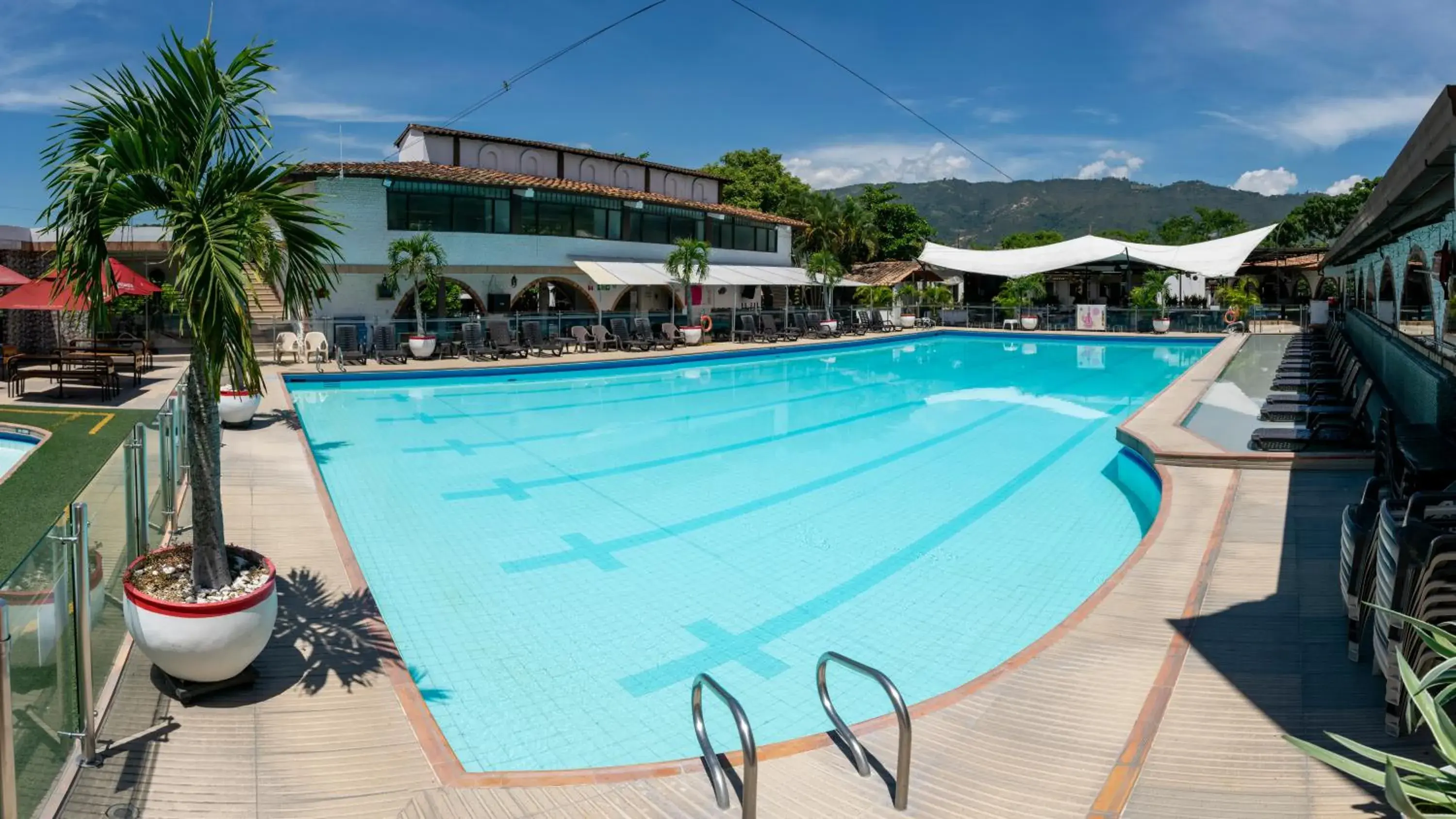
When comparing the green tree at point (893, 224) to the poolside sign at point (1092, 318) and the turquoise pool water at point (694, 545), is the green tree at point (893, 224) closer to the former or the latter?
the poolside sign at point (1092, 318)

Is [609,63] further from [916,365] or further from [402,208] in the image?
[916,365]

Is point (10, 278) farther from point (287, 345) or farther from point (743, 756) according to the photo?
point (743, 756)

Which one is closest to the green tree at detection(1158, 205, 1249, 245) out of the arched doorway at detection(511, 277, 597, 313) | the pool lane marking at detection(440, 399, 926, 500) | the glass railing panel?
the arched doorway at detection(511, 277, 597, 313)

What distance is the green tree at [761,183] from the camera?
2025 inches

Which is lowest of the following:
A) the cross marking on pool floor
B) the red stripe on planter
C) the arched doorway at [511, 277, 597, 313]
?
the cross marking on pool floor

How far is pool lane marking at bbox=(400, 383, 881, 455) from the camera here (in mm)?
12578

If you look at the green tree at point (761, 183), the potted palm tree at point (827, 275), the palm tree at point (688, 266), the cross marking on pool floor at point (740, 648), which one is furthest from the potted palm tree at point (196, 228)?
the green tree at point (761, 183)

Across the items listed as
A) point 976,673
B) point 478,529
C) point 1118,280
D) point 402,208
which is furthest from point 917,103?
point 1118,280

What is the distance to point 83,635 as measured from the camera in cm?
360

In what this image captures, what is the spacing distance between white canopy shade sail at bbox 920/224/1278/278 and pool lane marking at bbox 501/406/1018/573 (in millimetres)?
24938

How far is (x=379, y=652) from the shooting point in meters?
4.86

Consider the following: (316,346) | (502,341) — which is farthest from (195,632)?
(502,341)

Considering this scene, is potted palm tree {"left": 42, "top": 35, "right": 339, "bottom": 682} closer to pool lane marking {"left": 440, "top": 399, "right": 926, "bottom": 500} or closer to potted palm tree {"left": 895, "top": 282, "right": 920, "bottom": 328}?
pool lane marking {"left": 440, "top": 399, "right": 926, "bottom": 500}

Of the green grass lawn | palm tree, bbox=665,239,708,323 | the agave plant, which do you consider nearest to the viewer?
the agave plant
